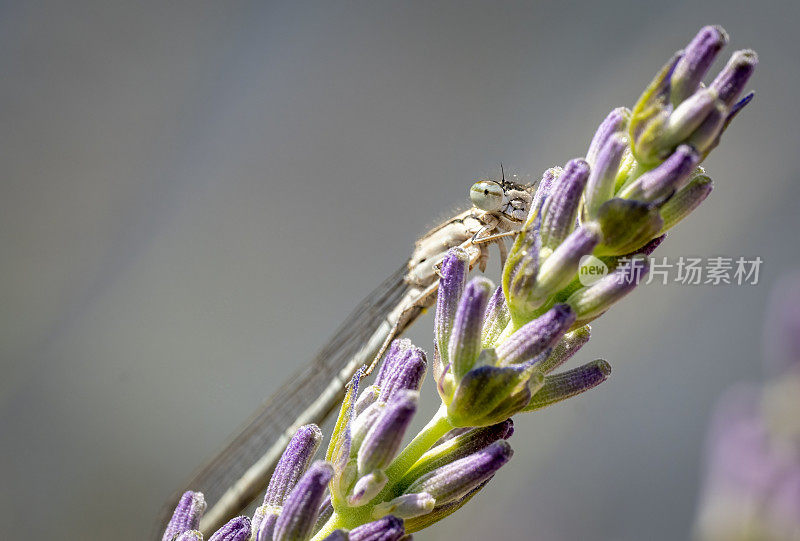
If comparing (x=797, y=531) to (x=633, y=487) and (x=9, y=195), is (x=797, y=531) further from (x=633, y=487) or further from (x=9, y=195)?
(x=9, y=195)

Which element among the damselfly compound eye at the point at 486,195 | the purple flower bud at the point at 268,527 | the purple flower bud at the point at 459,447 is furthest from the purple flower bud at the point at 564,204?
the damselfly compound eye at the point at 486,195

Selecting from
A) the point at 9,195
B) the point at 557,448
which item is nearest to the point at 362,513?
the point at 9,195

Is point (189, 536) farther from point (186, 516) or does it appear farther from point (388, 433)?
point (388, 433)

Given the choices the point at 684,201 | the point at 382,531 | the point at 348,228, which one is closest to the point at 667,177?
the point at 684,201

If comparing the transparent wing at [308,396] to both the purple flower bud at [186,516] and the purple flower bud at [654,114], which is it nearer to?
the purple flower bud at [186,516]

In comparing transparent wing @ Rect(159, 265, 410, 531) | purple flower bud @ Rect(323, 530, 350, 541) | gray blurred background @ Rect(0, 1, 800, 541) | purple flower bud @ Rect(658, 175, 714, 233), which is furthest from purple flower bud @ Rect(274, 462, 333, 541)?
gray blurred background @ Rect(0, 1, 800, 541)
